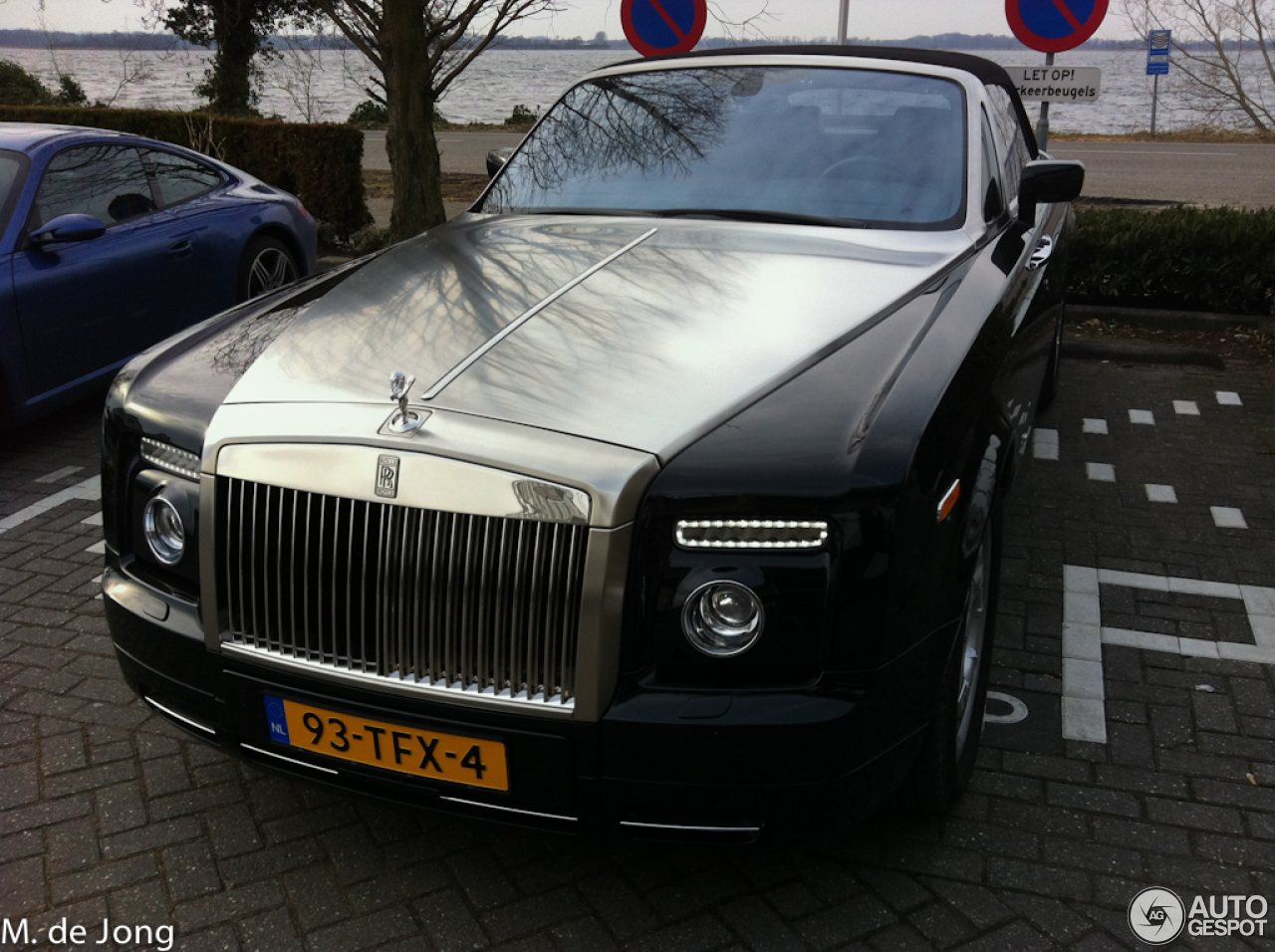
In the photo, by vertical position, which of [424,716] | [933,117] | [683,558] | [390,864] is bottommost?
[390,864]

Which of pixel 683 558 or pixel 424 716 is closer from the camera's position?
pixel 683 558

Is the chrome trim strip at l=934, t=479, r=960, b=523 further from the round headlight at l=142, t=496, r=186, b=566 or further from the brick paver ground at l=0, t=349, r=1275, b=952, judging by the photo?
the round headlight at l=142, t=496, r=186, b=566

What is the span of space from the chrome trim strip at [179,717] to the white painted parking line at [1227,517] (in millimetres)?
4129

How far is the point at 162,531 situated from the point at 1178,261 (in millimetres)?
7731

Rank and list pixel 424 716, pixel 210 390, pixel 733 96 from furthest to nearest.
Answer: pixel 733 96 → pixel 210 390 → pixel 424 716

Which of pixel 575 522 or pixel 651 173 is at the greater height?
pixel 651 173

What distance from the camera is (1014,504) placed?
522 centimetres

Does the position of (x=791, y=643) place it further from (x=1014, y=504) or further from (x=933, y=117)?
(x=1014, y=504)

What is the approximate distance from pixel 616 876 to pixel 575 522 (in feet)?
3.43

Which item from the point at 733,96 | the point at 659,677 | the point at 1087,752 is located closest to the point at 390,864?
the point at 659,677

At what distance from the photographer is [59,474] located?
18.6ft

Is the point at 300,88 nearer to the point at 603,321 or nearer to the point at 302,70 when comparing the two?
the point at 302,70

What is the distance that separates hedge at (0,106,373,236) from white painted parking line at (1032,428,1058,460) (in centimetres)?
755

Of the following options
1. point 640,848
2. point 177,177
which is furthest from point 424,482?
point 177,177
